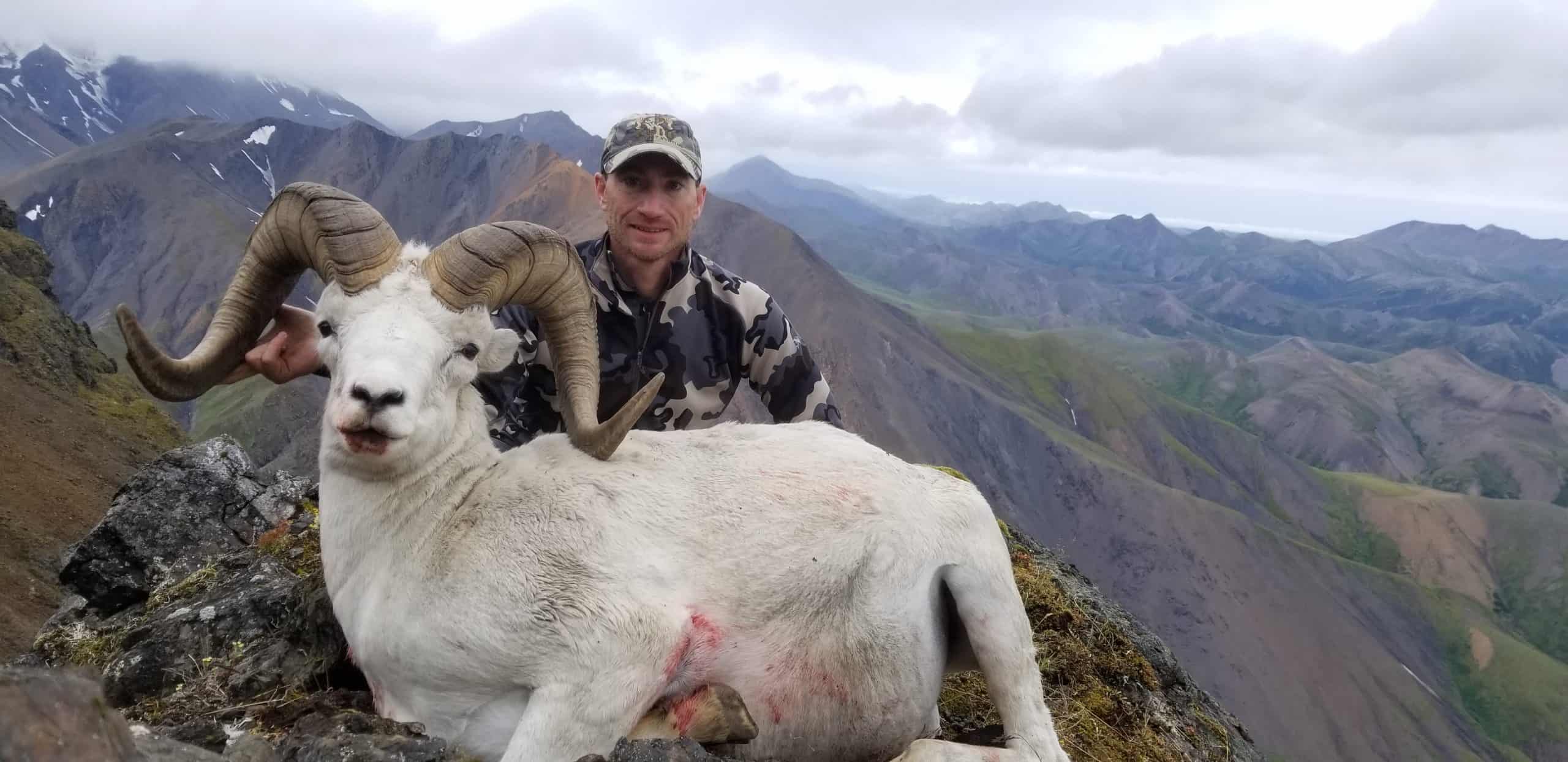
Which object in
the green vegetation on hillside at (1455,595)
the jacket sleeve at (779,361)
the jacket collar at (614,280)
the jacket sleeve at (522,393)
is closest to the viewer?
the jacket sleeve at (522,393)

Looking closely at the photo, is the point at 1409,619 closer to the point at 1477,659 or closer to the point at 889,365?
the point at 1477,659

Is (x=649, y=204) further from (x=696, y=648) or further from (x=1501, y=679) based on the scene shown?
(x=1501, y=679)

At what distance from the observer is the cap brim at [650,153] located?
7.07 m

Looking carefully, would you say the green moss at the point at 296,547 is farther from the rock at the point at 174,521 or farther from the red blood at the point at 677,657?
the red blood at the point at 677,657

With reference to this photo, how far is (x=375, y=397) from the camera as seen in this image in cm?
421

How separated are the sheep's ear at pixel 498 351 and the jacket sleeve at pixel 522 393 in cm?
181

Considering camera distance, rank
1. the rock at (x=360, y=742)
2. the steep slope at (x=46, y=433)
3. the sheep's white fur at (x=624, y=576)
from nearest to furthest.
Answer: the rock at (x=360, y=742) < the sheep's white fur at (x=624, y=576) < the steep slope at (x=46, y=433)

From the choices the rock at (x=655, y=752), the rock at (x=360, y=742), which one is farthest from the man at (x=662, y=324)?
the rock at (x=655, y=752)

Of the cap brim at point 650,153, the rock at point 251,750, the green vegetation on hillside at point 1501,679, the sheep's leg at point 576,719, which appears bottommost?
the green vegetation on hillside at point 1501,679

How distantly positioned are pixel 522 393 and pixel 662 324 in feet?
4.69

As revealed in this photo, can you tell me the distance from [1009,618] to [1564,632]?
216106 millimetres

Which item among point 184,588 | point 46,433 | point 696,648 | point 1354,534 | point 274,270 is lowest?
point 1354,534

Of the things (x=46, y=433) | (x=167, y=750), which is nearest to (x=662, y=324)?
(x=167, y=750)

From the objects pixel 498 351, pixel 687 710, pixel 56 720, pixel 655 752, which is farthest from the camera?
pixel 498 351
